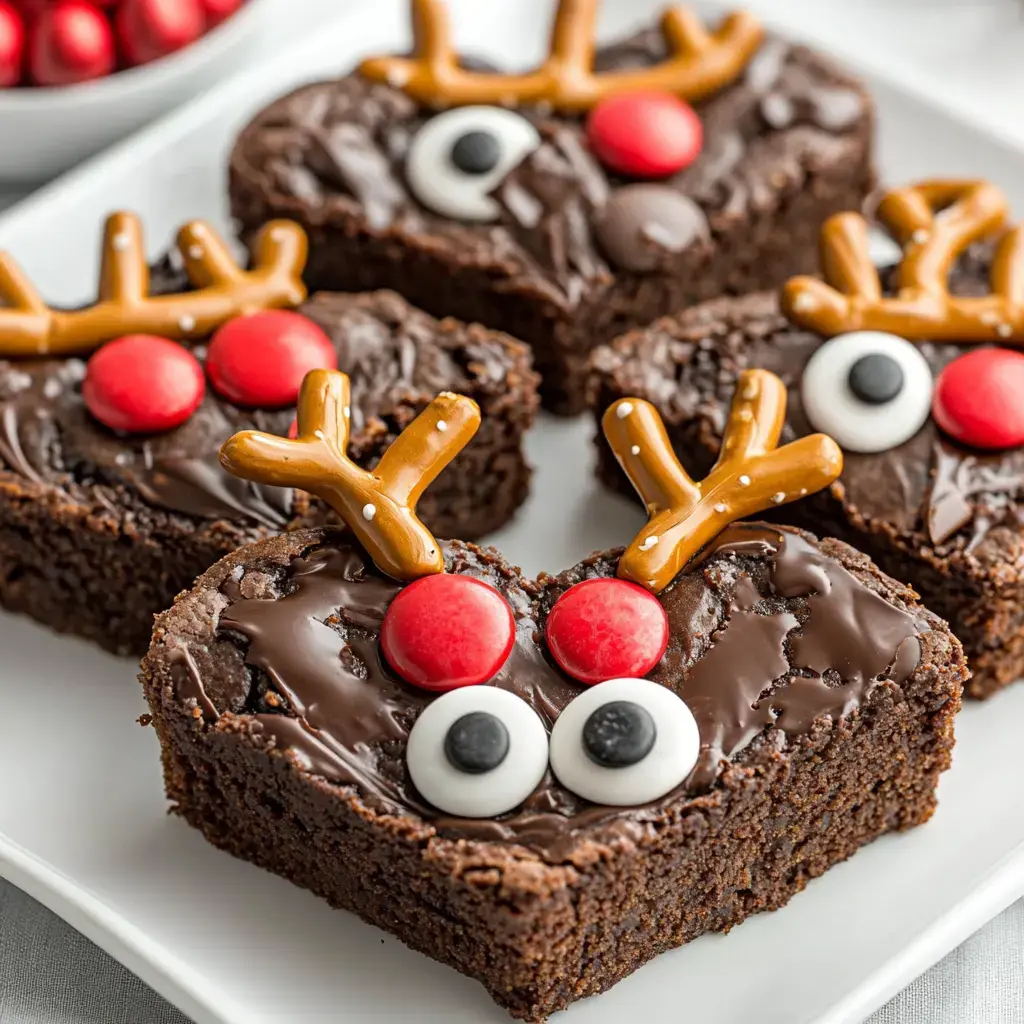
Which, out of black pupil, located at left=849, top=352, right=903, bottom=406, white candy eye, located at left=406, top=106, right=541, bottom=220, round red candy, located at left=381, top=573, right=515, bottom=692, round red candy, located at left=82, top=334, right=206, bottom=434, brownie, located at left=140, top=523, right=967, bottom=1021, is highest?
white candy eye, located at left=406, top=106, right=541, bottom=220

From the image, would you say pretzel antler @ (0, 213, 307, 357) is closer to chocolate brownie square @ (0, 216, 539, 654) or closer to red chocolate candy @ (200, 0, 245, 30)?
chocolate brownie square @ (0, 216, 539, 654)

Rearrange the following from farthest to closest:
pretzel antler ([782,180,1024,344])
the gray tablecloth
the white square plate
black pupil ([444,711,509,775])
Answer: pretzel antler ([782,180,1024,344]) < the gray tablecloth < the white square plate < black pupil ([444,711,509,775])

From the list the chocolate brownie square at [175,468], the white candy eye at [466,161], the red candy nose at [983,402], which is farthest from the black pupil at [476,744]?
the white candy eye at [466,161]

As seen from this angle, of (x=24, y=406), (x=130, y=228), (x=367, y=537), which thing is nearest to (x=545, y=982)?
(x=367, y=537)

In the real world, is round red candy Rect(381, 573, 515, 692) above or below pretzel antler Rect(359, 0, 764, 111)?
below

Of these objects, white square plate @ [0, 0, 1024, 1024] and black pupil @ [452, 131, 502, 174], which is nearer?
white square plate @ [0, 0, 1024, 1024]

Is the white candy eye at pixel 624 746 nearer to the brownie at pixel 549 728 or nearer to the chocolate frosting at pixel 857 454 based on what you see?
the brownie at pixel 549 728

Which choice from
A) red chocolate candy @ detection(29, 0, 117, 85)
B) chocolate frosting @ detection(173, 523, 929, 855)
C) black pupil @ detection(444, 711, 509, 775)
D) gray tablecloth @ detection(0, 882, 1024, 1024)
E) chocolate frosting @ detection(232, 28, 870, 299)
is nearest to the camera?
black pupil @ detection(444, 711, 509, 775)

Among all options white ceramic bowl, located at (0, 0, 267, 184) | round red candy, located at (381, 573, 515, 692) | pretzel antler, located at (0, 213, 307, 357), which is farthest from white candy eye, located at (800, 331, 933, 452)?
white ceramic bowl, located at (0, 0, 267, 184)
